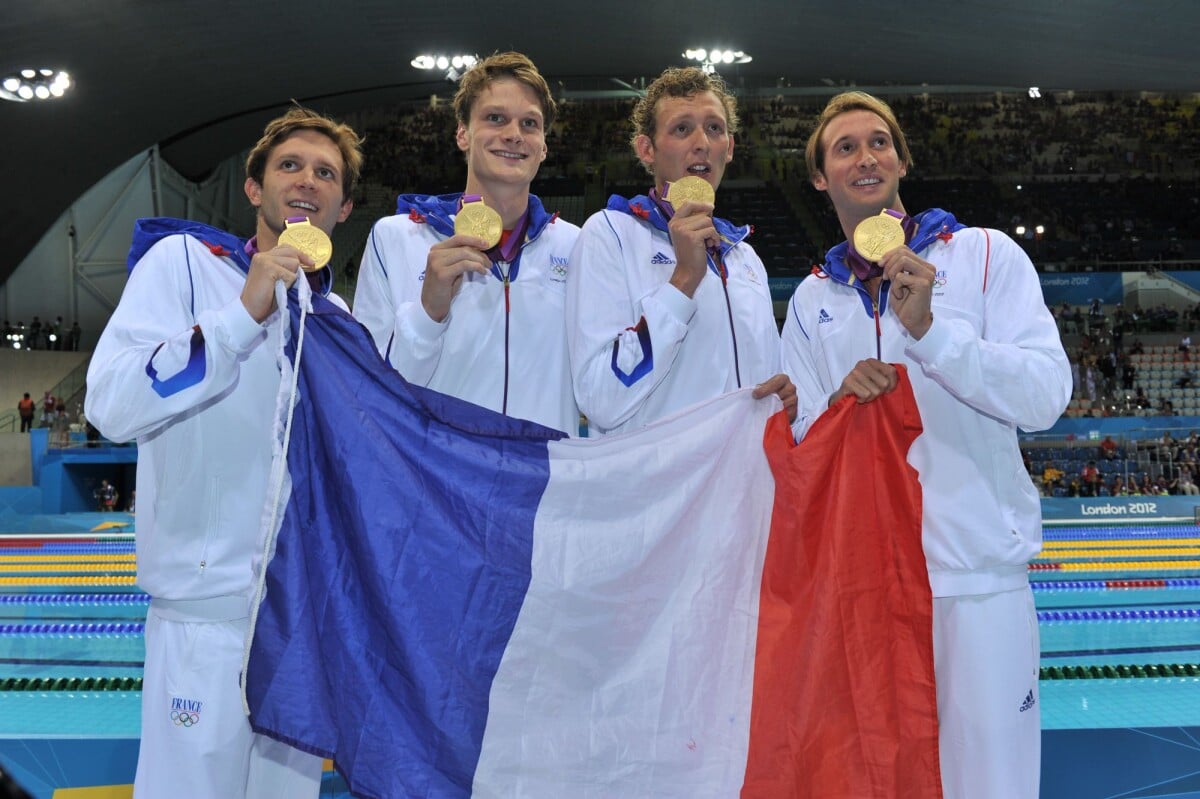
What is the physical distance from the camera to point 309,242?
2389 millimetres

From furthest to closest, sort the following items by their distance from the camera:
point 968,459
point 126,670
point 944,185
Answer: point 944,185, point 126,670, point 968,459

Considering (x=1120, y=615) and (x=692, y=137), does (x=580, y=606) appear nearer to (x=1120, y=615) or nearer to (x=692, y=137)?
(x=692, y=137)

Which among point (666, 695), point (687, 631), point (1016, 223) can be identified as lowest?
point (666, 695)

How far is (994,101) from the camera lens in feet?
98.9

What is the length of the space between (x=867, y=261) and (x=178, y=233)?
185 cm

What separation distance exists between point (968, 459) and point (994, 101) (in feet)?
103

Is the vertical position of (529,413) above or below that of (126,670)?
above

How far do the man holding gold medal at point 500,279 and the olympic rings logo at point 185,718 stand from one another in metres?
1.02

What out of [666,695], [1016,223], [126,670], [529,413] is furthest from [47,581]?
[1016,223]

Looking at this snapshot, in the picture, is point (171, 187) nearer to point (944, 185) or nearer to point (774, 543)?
point (944, 185)

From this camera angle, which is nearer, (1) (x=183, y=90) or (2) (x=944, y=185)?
(1) (x=183, y=90)

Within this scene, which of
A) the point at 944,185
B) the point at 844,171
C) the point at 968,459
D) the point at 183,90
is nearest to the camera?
the point at 968,459

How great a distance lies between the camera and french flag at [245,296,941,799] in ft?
7.04

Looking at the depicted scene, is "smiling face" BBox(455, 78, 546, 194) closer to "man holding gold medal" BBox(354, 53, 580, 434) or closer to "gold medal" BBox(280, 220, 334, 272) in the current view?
"man holding gold medal" BBox(354, 53, 580, 434)
